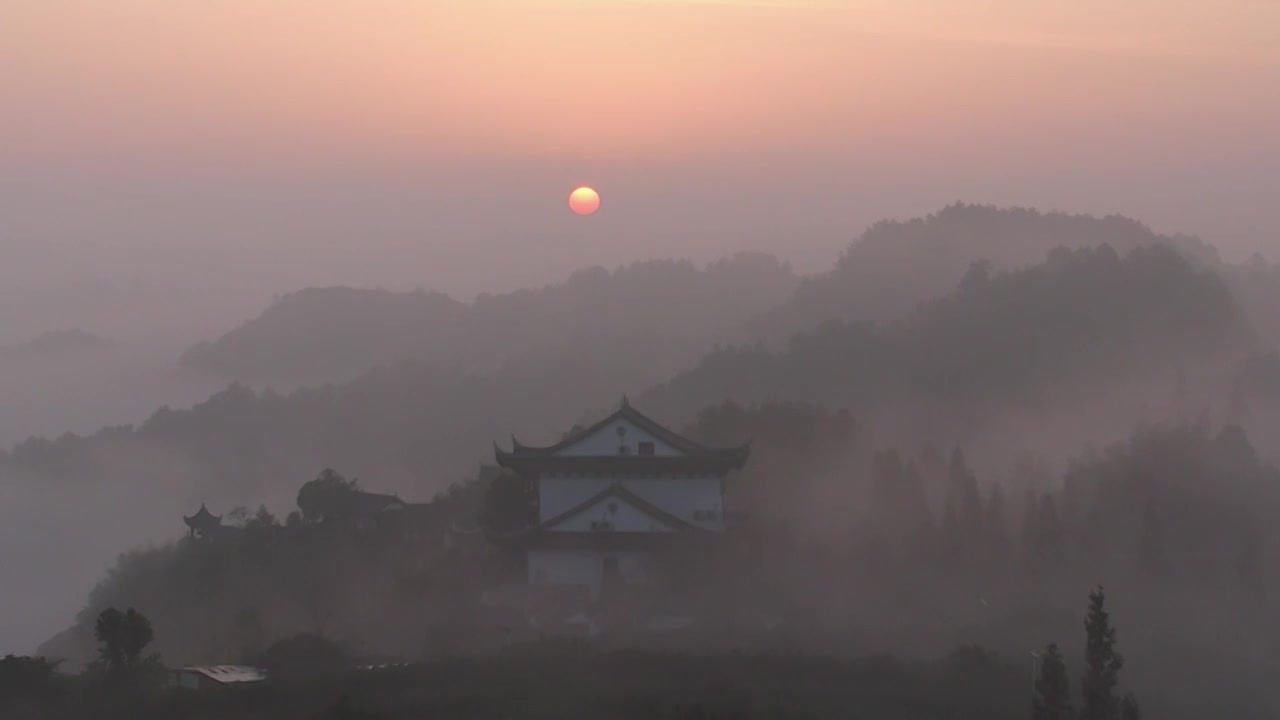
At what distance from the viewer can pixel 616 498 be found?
52.5 metres

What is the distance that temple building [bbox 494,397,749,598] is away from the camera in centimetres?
5222

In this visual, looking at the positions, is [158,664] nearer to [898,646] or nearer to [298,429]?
[898,646]

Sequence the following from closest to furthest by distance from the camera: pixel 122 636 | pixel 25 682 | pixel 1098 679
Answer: pixel 1098 679, pixel 25 682, pixel 122 636

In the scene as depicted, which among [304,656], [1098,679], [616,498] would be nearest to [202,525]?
[616,498]

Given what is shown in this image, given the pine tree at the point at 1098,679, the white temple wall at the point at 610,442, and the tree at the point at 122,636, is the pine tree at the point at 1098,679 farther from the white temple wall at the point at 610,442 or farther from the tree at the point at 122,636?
the white temple wall at the point at 610,442

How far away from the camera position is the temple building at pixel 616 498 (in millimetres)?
52219

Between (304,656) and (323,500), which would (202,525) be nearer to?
(323,500)

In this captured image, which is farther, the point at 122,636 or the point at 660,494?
the point at 660,494

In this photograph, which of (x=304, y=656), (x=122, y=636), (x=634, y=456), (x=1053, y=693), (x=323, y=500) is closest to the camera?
(x=1053, y=693)

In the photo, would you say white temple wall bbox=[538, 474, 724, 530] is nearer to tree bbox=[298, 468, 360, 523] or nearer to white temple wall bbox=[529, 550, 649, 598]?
white temple wall bbox=[529, 550, 649, 598]

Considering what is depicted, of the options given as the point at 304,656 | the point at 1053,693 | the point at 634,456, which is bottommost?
the point at 1053,693

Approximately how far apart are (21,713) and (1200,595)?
104ft

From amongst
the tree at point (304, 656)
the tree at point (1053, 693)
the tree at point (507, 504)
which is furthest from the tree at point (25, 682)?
the tree at point (1053, 693)

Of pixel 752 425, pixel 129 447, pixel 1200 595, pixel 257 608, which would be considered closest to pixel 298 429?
pixel 129 447
